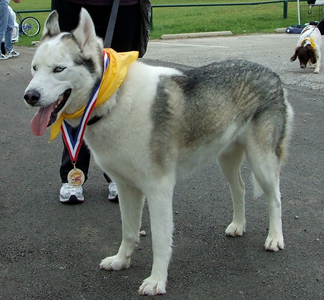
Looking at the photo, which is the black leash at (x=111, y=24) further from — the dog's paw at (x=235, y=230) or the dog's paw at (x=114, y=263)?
the dog's paw at (x=235, y=230)

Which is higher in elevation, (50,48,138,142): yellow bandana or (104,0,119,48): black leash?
(104,0,119,48): black leash

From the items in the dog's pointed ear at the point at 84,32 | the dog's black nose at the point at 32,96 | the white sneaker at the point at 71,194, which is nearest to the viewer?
the dog's black nose at the point at 32,96

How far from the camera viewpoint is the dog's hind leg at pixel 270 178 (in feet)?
11.3

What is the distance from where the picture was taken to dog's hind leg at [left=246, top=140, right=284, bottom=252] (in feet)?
11.3

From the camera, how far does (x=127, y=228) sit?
10.8ft

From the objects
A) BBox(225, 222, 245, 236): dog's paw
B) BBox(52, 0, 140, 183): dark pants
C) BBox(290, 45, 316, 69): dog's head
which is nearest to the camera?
BBox(225, 222, 245, 236): dog's paw

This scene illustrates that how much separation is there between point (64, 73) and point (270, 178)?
175cm

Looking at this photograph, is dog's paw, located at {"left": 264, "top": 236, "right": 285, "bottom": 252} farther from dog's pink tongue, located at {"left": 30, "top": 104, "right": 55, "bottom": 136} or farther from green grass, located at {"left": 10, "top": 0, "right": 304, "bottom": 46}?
green grass, located at {"left": 10, "top": 0, "right": 304, "bottom": 46}

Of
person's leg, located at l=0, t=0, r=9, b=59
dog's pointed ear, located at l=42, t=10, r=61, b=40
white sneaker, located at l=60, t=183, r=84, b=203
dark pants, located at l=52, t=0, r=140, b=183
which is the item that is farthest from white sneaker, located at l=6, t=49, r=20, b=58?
dog's pointed ear, located at l=42, t=10, r=61, b=40

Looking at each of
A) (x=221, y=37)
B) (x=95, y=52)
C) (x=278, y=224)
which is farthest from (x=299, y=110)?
(x=221, y=37)

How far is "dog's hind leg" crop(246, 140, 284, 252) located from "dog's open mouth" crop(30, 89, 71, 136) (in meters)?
1.43

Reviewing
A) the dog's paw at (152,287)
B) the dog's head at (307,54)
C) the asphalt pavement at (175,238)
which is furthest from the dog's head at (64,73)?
the dog's head at (307,54)

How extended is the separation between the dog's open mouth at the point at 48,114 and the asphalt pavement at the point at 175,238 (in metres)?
1.07

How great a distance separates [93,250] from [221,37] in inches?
533
